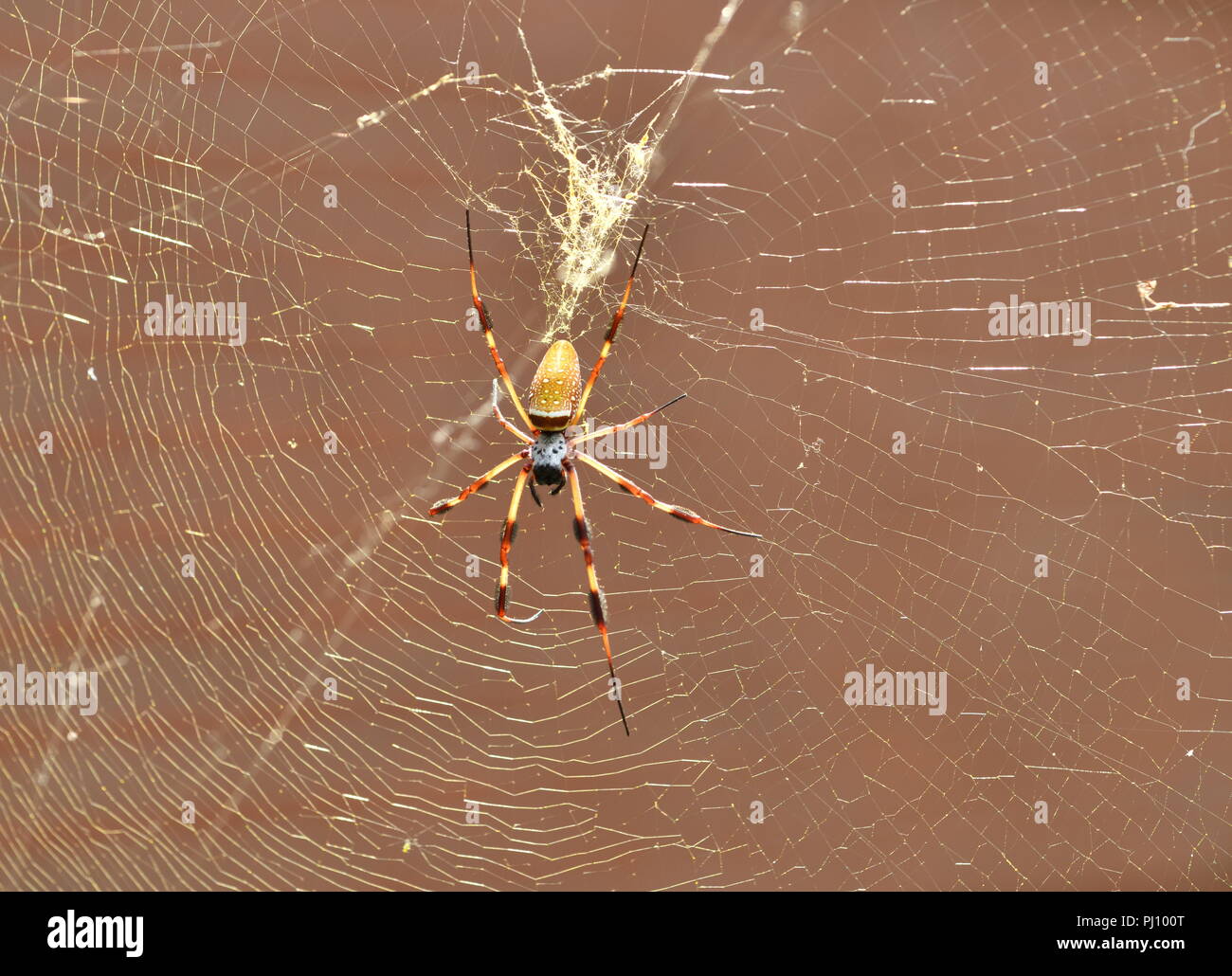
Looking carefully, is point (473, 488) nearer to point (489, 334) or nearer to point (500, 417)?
point (500, 417)

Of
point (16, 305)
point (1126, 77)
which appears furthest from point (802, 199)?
point (16, 305)

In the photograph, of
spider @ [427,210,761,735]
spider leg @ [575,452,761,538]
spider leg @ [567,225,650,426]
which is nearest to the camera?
spider leg @ [567,225,650,426]

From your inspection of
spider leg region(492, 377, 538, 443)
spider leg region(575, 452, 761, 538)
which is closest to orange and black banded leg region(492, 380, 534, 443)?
spider leg region(492, 377, 538, 443)

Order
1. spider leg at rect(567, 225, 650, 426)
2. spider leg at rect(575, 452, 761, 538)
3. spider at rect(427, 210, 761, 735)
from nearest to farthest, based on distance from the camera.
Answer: spider leg at rect(567, 225, 650, 426)
spider at rect(427, 210, 761, 735)
spider leg at rect(575, 452, 761, 538)

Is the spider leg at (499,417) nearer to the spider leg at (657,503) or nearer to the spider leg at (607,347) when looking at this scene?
the spider leg at (607,347)

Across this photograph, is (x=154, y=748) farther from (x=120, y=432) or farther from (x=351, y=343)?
(x=351, y=343)

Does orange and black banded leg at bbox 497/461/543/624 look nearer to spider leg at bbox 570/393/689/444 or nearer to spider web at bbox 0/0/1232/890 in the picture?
spider web at bbox 0/0/1232/890

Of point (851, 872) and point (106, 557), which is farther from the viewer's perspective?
point (851, 872)
